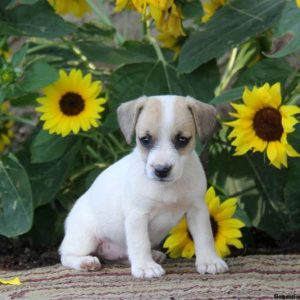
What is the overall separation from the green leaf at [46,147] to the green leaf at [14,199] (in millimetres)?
112

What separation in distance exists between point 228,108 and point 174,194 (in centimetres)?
156

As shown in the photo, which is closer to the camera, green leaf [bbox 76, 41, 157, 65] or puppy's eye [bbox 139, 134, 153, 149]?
puppy's eye [bbox 139, 134, 153, 149]

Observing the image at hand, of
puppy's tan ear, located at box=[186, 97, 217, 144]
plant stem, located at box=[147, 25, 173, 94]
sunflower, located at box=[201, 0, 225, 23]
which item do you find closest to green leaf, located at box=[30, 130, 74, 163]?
plant stem, located at box=[147, 25, 173, 94]

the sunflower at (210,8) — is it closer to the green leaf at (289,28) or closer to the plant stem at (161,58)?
the plant stem at (161,58)

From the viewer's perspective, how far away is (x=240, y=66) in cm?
389

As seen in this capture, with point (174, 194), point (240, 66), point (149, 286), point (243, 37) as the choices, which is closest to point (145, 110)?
point (174, 194)

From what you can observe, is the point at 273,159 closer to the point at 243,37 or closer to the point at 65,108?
the point at 243,37

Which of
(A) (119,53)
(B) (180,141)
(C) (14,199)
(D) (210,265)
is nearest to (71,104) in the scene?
(A) (119,53)

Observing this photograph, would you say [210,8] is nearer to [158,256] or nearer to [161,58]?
[161,58]

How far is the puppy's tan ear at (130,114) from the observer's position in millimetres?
2938

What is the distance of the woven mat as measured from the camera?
2.74 m

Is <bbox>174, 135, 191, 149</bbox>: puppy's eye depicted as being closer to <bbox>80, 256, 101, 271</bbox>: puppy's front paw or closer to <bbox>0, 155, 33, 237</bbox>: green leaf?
<bbox>80, 256, 101, 271</bbox>: puppy's front paw

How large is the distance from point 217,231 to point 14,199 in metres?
0.75

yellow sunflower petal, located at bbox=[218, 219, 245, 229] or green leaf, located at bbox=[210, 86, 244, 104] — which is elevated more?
green leaf, located at bbox=[210, 86, 244, 104]
